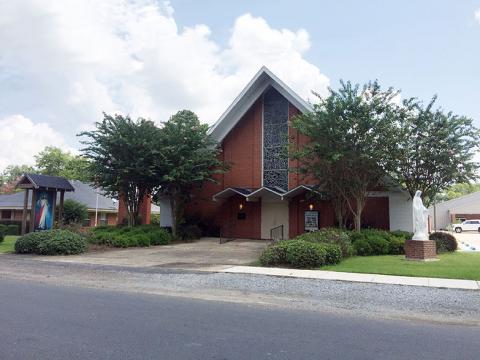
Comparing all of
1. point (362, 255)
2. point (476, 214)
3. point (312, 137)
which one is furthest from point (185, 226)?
point (476, 214)

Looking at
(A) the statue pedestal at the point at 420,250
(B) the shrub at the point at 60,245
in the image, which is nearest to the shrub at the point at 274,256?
(A) the statue pedestal at the point at 420,250

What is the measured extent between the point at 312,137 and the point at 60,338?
15549 millimetres

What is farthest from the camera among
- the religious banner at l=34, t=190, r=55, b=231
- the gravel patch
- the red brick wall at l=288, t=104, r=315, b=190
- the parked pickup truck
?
the parked pickup truck

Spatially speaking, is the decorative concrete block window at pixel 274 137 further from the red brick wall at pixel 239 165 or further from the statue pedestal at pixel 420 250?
the statue pedestal at pixel 420 250

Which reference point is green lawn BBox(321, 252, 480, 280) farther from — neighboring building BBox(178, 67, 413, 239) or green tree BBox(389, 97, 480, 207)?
neighboring building BBox(178, 67, 413, 239)

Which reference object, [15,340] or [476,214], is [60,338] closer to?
[15,340]

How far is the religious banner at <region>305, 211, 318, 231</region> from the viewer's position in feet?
81.6

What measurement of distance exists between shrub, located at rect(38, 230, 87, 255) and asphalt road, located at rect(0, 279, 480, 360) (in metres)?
9.10

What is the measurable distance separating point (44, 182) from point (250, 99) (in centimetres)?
1284

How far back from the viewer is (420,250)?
15.0 m

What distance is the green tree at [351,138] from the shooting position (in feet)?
60.3

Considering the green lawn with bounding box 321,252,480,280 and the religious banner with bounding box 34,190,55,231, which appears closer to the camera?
the green lawn with bounding box 321,252,480,280

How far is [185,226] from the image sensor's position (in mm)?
25984

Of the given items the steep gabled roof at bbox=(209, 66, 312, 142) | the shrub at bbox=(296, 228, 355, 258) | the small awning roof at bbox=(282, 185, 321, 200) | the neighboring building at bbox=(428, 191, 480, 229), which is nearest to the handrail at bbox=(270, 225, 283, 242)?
the small awning roof at bbox=(282, 185, 321, 200)
